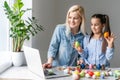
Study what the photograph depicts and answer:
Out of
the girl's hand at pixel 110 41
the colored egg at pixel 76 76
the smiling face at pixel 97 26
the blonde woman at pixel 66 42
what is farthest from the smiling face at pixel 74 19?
the colored egg at pixel 76 76

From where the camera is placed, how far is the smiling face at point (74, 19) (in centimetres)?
211

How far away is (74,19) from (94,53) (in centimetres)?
33

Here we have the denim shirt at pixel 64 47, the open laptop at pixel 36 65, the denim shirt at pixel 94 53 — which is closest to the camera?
the open laptop at pixel 36 65

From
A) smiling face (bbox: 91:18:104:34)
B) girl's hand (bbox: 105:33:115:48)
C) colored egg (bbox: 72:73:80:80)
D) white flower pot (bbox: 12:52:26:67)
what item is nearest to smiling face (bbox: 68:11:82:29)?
smiling face (bbox: 91:18:104:34)

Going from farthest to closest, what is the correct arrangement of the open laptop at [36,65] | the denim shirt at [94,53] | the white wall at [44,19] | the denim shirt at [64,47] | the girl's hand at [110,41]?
the white wall at [44,19] < the denim shirt at [64,47] < the denim shirt at [94,53] < the girl's hand at [110,41] < the open laptop at [36,65]

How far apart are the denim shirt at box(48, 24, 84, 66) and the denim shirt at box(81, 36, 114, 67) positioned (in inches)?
2.7

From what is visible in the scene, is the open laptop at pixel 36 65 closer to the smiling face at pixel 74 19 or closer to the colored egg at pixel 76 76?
the colored egg at pixel 76 76

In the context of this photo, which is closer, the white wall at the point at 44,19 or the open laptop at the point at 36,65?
the open laptop at the point at 36,65

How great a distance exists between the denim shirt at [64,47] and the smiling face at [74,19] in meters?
0.09

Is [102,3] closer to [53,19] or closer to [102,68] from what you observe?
[53,19]

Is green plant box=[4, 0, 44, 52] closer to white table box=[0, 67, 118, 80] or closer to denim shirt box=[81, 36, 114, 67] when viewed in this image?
white table box=[0, 67, 118, 80]

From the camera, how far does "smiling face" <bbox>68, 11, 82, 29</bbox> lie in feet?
6.92

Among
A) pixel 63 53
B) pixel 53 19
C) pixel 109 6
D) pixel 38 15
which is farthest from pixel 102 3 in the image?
pixel 63 53

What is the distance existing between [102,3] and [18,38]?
142cm
